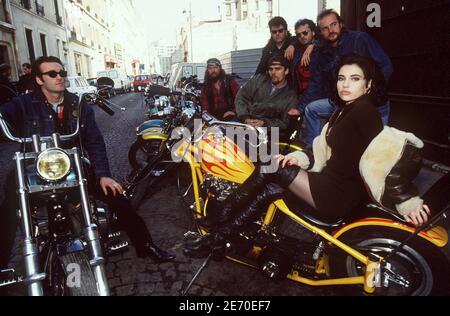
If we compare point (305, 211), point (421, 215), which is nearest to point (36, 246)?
point (305, 211)

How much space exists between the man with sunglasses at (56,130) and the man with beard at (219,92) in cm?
333

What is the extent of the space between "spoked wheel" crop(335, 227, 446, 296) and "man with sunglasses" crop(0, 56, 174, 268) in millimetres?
1920

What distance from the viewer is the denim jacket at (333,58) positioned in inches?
157

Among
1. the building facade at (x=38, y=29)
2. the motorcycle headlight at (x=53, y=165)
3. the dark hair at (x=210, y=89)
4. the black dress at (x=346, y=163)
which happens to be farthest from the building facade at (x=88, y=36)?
the black dress at (x=346, y=163)

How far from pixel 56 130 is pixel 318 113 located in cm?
312

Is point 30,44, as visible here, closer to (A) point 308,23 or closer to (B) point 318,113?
(A) point 308,23

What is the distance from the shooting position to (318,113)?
14.1 feet

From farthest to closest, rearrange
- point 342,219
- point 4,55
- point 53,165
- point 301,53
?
point 4,55 < point 301,53 < point 342,219 < point 53,165

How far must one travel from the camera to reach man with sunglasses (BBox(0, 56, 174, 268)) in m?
3.00

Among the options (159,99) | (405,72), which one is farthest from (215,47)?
(405,72)

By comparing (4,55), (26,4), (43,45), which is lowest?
(4,55)

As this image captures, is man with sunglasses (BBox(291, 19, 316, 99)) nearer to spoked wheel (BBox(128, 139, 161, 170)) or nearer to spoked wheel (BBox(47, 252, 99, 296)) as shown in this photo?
spoked wheel (BBox(128, 139, 161, 170))

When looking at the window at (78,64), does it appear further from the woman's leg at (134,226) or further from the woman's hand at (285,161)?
the woman's hand at (285,161)
